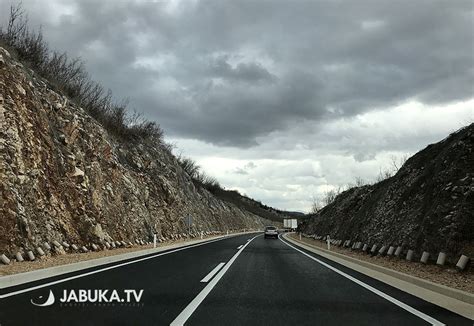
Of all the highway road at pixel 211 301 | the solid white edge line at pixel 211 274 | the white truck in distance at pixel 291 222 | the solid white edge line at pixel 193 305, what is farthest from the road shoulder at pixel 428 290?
the white truck in distance at pixel 291 222

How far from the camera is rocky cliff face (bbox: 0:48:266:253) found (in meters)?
18.8

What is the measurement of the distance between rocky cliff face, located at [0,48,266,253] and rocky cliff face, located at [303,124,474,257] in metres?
16.1

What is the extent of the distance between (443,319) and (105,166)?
27.9m

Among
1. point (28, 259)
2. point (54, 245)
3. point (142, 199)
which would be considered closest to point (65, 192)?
point (54, 245)

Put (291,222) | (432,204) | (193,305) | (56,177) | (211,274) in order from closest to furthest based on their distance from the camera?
1. (193,305)
2. (211,274)
3. (432,204)
4. (56,177)
5. (291,222)

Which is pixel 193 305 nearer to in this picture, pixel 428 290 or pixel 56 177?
pixel 428 290

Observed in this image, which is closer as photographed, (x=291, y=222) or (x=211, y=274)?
(x=211, y=274)

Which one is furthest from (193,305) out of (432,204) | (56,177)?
(56,177)

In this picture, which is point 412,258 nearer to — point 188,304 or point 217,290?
point 217,290

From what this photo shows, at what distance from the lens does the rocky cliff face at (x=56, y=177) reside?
18.8 m

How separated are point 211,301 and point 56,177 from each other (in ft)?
58.4

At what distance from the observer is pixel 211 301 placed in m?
A: 8.72

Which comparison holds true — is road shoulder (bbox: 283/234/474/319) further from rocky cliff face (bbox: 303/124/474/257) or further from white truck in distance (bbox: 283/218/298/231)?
white truck in distance (bbox: 283/218/298/231)

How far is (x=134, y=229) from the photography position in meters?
32.0
